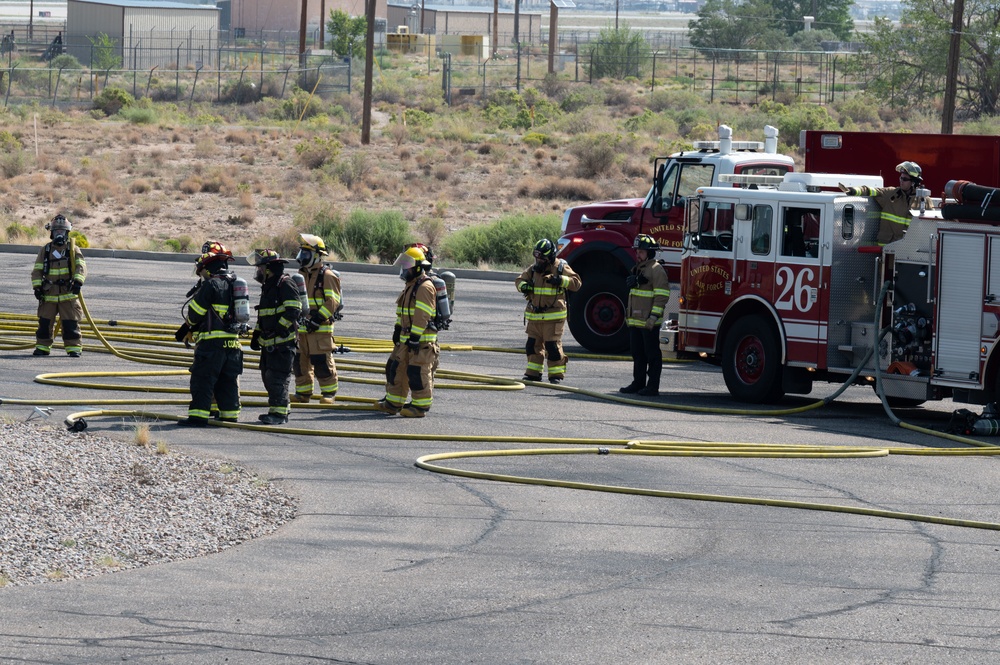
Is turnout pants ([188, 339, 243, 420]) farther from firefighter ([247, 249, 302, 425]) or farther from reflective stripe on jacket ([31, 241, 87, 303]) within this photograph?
reflective stripe on jacket ([31, 241, 87, 303])

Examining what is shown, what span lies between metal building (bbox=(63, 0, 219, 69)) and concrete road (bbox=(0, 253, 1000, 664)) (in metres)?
74.4

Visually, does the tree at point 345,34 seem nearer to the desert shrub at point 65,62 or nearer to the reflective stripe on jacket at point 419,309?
the desert shrub at point 65,62

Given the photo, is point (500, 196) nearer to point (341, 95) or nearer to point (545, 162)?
point (545, 162)

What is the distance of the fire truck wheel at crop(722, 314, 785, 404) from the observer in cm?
1580

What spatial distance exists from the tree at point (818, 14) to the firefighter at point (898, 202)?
102 m

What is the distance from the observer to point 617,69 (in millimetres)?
83688

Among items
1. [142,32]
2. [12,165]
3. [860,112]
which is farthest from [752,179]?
[142,32]

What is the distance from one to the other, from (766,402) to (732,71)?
3014 inches

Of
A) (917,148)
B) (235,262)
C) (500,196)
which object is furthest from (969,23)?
(917,148)

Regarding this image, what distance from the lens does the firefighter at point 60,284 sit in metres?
17.4

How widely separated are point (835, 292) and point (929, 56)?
42.3 metres

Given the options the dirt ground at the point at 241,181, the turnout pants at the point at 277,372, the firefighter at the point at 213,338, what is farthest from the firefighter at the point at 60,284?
the dirt ground at the point at 241,181

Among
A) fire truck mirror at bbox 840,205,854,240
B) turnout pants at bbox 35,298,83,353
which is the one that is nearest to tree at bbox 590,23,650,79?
turnout pants at bbox 35,298,83,353

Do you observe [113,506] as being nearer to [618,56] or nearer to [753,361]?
[753,361]
